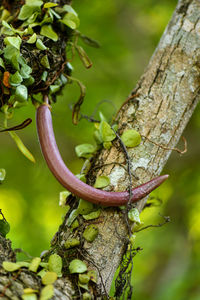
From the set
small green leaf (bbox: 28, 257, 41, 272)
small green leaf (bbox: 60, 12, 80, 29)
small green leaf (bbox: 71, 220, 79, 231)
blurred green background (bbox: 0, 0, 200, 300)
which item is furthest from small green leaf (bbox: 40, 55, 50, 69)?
blurred green background (bbox: 0, 0, 200, 300)

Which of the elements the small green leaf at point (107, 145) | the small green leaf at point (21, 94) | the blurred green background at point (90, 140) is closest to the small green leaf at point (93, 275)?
the small green leaf at point (107, 145)

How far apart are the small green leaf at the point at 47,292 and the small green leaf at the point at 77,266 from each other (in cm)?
13

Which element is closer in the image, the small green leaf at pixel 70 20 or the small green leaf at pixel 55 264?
the small green leaf at pixel 55 264

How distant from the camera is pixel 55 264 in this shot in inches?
45.8

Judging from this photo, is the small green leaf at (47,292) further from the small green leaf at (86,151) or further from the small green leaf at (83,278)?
the small green leaf at (86,151)

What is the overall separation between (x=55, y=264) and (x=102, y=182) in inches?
12.2

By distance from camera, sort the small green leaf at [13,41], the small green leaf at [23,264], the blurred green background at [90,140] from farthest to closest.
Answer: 1. the blurred green background at [90,140]
2. the small green leaf at [13,41]
3. the small green leaf at [23,264]

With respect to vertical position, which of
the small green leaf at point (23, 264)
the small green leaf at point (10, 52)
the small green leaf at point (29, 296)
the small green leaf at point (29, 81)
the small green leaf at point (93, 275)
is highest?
the small green leaf at point (10, 52)

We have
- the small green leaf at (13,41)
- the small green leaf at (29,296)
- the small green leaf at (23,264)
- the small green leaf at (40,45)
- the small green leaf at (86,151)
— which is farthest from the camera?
the small green leaf at (86,151)

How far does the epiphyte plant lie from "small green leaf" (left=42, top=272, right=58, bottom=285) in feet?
0.87

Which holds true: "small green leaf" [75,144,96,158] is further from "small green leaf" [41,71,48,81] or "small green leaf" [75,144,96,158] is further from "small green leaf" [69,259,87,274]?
"small green leaf" [69,259,87,274]

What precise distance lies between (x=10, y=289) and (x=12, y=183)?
232 centimetres

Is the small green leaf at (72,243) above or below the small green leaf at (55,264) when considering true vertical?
above

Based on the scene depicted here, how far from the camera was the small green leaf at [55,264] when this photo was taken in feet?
3.78
